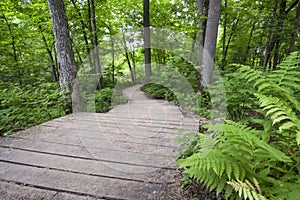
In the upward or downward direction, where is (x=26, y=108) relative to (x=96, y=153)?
upward

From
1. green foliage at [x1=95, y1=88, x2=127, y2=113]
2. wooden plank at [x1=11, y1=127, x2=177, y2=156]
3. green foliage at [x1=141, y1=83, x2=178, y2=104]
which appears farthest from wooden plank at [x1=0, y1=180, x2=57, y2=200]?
green foliage at [x1=141, y1=83, x2=178, y2=104]

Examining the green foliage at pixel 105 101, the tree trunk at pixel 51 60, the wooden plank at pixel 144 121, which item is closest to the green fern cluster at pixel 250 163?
→ the wooden plank at pixel 144 121

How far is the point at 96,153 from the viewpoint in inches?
79.6

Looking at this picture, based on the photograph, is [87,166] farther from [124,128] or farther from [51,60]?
[51,60]

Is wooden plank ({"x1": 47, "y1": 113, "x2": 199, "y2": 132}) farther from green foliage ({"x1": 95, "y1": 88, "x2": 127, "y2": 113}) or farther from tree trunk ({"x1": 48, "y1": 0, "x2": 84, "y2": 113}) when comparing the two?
green foliage ({"x1": 95, "y1": 88, "x2": 127, "y2": 113})

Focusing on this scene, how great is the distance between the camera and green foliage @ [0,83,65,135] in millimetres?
3037

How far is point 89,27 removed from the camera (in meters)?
7.58

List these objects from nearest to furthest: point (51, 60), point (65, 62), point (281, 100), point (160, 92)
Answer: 1. point (281, 100)
2. point (65, 62)
3. point (160, 92)
4. point (51, 60)

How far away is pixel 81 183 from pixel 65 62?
3155 mm

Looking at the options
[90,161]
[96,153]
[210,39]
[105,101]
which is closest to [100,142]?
[96,153]

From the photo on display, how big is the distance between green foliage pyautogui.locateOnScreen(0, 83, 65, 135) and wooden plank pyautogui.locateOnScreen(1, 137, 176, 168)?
795mm

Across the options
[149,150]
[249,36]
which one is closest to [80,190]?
[149,150]

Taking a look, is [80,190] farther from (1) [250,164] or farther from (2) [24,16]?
(2) [24,16]

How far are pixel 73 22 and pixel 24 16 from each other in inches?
71.3
